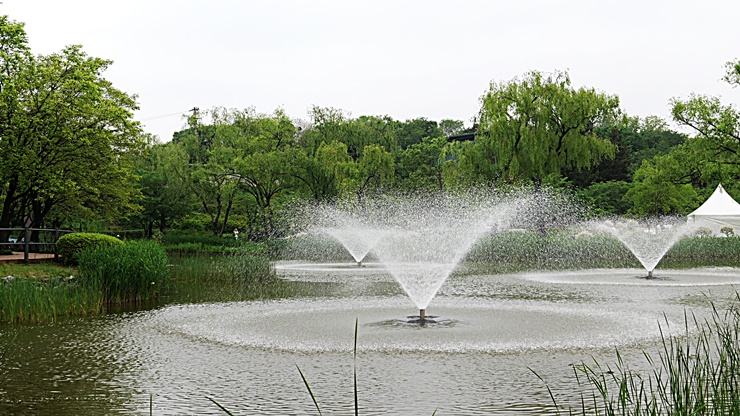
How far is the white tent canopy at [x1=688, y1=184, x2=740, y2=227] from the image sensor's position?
42550 mm

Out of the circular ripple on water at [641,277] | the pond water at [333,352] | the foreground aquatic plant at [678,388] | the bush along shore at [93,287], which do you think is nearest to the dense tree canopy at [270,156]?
the bush along shore at [93,287]

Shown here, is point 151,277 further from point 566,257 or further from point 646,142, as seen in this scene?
point 646,142

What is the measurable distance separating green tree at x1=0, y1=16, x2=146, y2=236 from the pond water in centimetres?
1388

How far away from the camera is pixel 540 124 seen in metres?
39.9

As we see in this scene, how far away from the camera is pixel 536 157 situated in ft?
130

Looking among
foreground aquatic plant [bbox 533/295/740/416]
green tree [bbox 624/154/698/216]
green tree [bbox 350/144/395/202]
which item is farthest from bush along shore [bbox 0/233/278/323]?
green tree [bbox 624/154/698/216]

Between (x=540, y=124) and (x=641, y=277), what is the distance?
58.0 ft

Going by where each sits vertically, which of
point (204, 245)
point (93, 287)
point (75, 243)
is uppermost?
point (204, 245)

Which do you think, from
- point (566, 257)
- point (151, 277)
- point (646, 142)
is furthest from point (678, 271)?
point (646, 142)

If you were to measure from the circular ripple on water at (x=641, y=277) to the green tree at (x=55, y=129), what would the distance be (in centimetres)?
1688

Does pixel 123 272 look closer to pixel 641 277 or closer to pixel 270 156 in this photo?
pixel 641 277

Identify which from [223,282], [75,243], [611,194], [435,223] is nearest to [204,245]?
[435,223]

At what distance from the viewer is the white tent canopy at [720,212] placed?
42.5 metres

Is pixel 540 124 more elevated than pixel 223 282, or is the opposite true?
pixel 540 124
